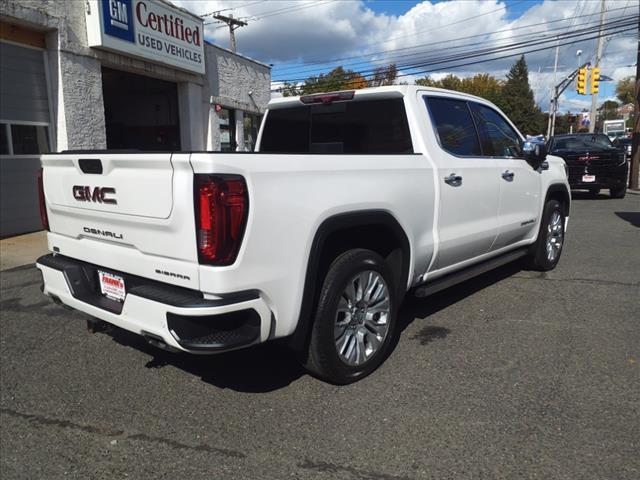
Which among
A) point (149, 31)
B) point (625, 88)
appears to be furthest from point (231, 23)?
point (625, 88)

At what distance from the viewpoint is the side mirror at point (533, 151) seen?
519 cm

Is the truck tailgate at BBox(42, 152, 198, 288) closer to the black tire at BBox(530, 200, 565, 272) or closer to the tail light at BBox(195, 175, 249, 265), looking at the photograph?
the tail light at BBox(195, 175, 249, 265)

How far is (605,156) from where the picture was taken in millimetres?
13812

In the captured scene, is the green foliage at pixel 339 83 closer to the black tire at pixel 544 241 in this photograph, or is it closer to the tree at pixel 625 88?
the black tire at pixel 544 241

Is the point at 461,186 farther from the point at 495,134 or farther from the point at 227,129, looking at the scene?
the point at 227,129

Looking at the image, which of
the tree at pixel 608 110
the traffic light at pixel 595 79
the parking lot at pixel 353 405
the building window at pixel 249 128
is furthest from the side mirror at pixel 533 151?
the tree at pixel 608 110

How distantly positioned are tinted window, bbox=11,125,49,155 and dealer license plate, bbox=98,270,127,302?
7.87m

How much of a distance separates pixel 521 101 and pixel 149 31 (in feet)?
249

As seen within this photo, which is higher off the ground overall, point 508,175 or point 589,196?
point 508,175

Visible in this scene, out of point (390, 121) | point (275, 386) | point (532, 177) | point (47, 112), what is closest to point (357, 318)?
point (275, 386)

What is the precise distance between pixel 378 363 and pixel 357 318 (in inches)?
17.3

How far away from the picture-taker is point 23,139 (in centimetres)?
981

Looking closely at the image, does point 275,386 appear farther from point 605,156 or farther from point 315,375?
point 605,156

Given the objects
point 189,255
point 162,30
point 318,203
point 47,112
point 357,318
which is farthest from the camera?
point 162,30
